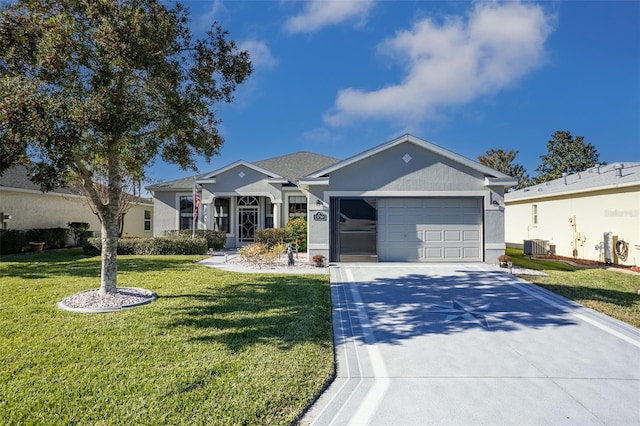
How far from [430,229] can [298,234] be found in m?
6.52

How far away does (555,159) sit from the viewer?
149 ft

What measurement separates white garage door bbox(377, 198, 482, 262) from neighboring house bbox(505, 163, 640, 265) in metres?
6.03

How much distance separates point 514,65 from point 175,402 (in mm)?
18505

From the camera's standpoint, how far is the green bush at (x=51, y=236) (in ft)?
57.6

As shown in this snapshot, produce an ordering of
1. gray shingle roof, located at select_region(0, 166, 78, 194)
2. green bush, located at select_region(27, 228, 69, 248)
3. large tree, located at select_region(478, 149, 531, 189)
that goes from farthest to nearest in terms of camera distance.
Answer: large tree, located at select_region(478, 149, 531, 189) → green bush, located at select_region(27, 228, 69, 248) → gray shingle roof, located at select_region(0, 166, 78, 194)

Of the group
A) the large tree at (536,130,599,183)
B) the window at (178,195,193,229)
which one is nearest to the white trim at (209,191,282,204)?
the window at (178,195,193,229)

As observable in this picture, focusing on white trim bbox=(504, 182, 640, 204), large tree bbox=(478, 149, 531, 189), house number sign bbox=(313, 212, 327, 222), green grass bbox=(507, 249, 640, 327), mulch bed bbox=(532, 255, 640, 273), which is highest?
large tree bbox=(478, 149, 531, 189)

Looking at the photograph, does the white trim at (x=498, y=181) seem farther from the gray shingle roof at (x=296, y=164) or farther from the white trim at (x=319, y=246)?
the gray shingle roof at (x=296, y=164)

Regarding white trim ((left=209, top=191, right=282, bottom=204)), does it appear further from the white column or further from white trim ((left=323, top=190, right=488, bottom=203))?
white trim ((left=323, top=190, right=488, bottom=203))

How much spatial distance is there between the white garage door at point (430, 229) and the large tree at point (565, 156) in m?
39.0

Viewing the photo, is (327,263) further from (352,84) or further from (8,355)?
(352,84)

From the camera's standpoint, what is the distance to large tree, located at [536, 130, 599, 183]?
4347 centimetres

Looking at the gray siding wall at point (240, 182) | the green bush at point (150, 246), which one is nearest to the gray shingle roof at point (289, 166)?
the gray siding wall at point (240, 182)

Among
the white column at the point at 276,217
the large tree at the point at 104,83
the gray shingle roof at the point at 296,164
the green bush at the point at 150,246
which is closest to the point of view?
the large tree at the point at 104,83
